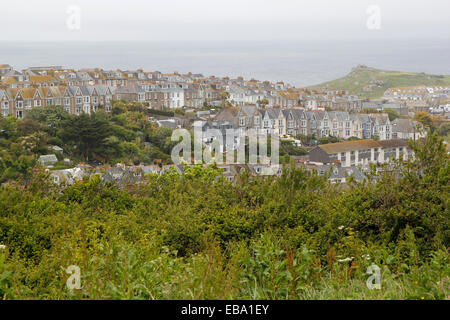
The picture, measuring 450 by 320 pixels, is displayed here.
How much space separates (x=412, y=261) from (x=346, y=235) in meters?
1.26

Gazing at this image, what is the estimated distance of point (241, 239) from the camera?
5488 mm

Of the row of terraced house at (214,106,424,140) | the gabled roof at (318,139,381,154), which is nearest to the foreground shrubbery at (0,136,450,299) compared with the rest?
the gabled roof at (318,139,381,154)

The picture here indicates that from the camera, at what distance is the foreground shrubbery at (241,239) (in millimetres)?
3484

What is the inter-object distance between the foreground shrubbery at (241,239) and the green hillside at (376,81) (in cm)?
8363

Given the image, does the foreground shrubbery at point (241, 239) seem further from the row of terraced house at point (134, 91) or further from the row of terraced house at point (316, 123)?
the row of terraced house at point (316, 123)

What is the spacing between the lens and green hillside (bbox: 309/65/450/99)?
298 feet

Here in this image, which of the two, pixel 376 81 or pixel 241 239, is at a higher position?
pixel 376 81


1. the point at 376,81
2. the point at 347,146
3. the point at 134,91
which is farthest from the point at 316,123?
the point at 376,81

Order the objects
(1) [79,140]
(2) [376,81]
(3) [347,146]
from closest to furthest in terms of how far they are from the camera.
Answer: (1) [79,140] → (3) [347,146] → (2) [376,81]

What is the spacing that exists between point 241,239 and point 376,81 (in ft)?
306

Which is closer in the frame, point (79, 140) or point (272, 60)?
point (79, 140)

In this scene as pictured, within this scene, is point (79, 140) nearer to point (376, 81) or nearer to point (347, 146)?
point (347, 146)

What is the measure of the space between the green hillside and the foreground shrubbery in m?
83.6

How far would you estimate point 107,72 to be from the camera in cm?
6125
